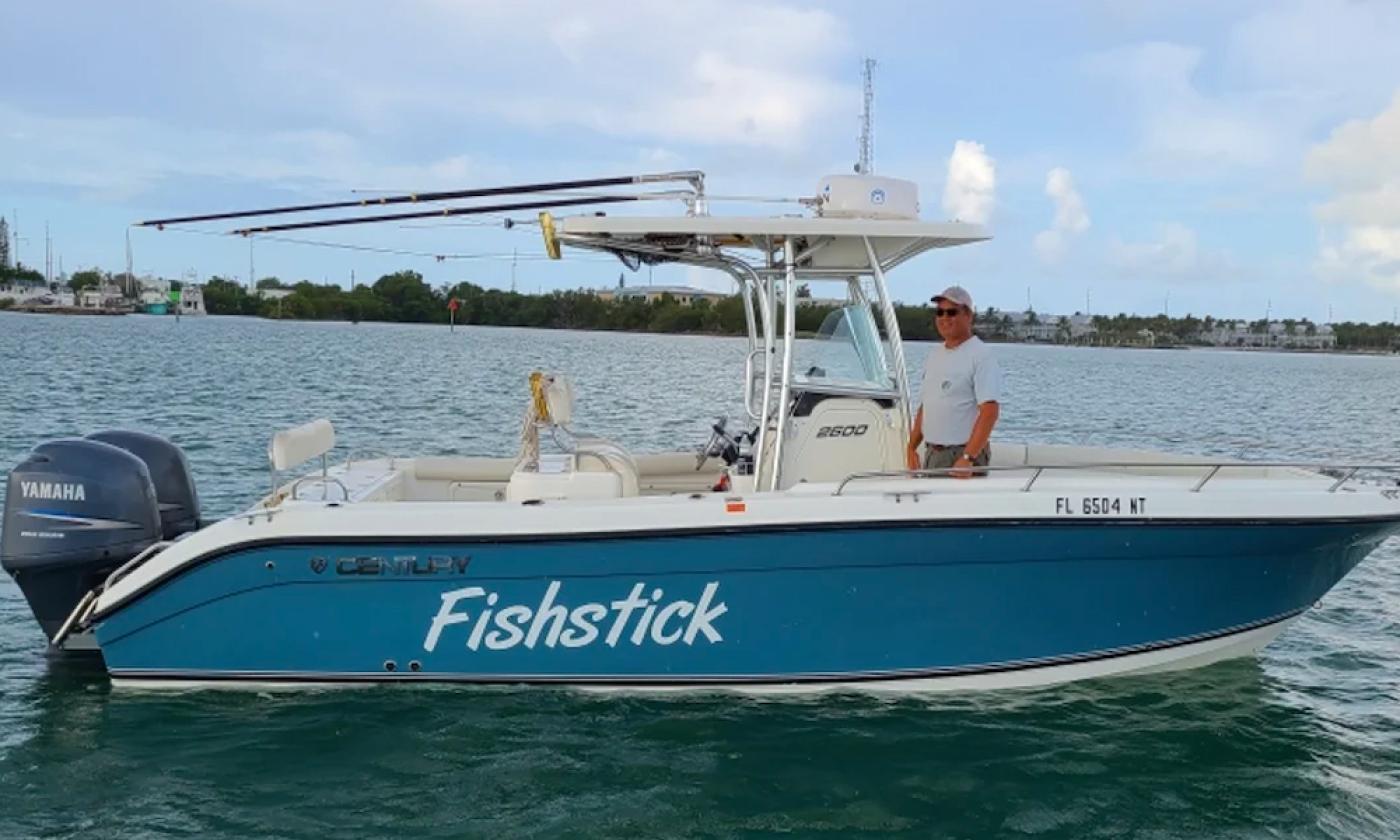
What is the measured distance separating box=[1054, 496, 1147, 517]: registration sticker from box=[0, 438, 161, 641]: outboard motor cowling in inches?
184

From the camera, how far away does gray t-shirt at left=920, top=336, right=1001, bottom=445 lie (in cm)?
647

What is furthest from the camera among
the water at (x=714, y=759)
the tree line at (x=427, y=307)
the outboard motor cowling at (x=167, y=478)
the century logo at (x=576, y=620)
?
the tree line at (x=427, y=307)

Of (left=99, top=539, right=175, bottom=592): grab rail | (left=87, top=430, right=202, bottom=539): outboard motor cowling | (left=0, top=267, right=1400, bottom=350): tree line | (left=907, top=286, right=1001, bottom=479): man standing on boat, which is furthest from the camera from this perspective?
(left=0, top=267, right=1400, bottom=350): tree line

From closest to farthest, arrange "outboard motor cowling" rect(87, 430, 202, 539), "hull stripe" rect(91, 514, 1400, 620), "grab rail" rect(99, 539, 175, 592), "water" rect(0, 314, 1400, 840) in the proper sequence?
"water" rect(0, 314, 1400, 840) → "hull stripe" rect(91, 514, 1400, 620) → "grab rail" rect(99, 539, 175, 592) → "outboard motor cowling" rect(87, 430, 202, 539)

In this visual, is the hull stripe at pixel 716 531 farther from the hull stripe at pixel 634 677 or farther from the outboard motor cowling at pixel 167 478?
the outboard motor cowling at pixel 167 478

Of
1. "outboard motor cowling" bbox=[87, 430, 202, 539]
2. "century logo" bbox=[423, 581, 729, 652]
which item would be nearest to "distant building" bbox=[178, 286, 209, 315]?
"outboard motor cowling" bbox=[87, 430, 202, 539]

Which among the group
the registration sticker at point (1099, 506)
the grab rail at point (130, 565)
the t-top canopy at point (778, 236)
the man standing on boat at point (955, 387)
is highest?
the t-top canopy at point (778, 236)

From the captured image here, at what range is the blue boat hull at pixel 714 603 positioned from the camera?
19.4 feet

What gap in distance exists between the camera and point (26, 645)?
7402mm

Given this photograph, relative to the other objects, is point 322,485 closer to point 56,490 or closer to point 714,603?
→ point 56,490

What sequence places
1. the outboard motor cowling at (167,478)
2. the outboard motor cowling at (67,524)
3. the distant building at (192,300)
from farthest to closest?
the distant building at (192,300), the outboard motor cowling at (167,478), the outboard motor cowling at (67,524)

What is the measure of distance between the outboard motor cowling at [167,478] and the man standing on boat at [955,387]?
161 inches

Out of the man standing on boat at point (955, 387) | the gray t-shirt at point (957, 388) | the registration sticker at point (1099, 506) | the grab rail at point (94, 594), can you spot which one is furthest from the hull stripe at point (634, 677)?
the gray t-shirt at point (957, 388)

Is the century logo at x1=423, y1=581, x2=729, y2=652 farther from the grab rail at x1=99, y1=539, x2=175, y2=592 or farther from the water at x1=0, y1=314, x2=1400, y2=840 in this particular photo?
the grab rail at x1=99, y1=539, x2=175, y2=592
